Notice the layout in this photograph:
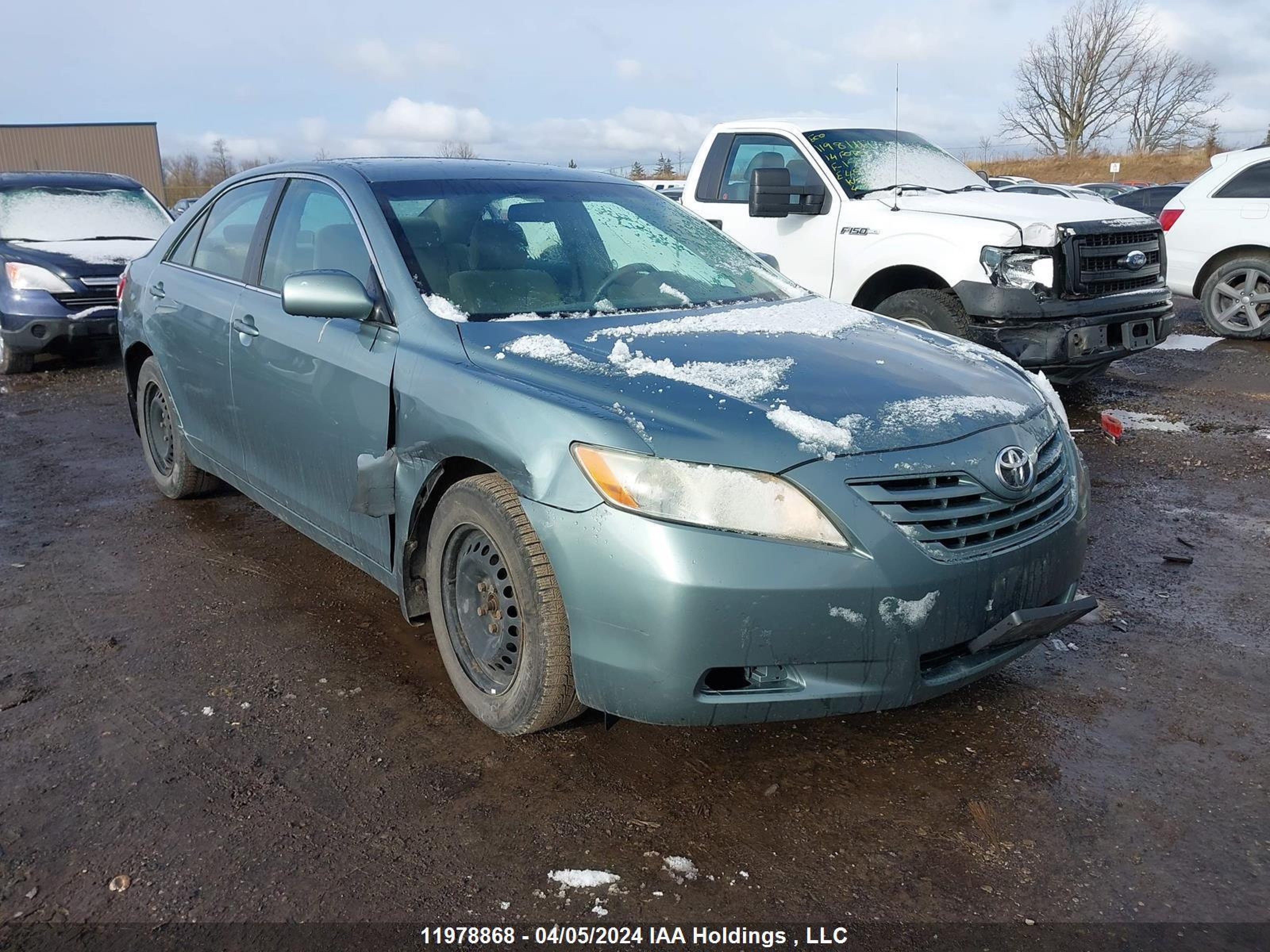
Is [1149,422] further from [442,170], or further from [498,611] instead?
[498,611]

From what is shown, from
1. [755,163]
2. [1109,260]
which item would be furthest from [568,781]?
[755,163]

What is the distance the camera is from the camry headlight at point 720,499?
8.07ft

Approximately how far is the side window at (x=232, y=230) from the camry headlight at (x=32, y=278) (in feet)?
17.1

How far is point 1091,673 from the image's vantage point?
11.2ft

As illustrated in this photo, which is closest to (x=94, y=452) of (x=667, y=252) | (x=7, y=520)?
(x=7, y=520)

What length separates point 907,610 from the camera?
252cm

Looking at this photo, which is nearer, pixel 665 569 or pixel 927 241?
pixel 665 569

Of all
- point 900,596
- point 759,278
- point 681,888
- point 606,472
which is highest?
point 759,278

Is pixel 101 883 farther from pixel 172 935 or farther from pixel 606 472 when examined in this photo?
pixel 606 472

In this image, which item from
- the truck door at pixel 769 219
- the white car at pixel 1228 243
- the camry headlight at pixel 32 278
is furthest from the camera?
Answer: the white car at pixel 1228 243

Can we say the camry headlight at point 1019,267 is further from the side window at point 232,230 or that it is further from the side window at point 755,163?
the side window at point 232,230

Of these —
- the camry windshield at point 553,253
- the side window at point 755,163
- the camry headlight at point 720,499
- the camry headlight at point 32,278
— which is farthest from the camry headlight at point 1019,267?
the camry headlight at point 32,278

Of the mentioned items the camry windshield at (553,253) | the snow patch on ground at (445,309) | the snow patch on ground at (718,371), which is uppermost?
the camry windshield at (553,253)

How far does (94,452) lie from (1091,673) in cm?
590
